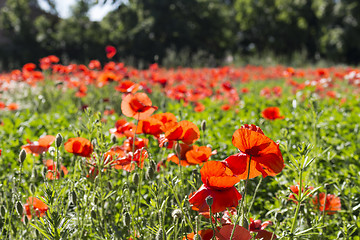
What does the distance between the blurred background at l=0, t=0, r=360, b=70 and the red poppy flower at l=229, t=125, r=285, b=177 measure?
12.4 meters

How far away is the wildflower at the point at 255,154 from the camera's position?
0.87 m

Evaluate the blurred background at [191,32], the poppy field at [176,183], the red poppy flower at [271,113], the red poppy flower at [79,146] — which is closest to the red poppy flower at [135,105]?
the poppy field at [176,183]

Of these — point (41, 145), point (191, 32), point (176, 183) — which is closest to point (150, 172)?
point (176, 183)

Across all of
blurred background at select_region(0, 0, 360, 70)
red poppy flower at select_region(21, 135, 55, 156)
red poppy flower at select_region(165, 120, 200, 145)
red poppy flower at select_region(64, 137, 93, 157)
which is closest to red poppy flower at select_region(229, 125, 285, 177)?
red poppy flower at select_region(165, 120, 200, 145)

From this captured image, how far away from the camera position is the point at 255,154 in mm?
908

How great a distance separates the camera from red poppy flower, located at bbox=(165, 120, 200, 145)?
43.3 inches

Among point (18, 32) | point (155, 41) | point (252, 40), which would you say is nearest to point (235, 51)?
point (252, 40)

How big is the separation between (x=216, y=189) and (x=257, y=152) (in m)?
0.15

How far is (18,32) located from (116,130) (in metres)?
18.4

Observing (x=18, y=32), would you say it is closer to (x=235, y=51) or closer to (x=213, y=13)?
(x=213, y=13)

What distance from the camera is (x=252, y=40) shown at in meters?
24.4

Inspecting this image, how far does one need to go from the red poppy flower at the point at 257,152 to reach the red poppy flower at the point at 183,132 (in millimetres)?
228

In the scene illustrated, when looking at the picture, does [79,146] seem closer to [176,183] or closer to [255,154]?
[176,183]

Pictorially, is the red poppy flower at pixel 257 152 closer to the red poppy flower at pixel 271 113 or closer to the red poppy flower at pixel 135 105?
the red poppy flower at pixel 135 105
